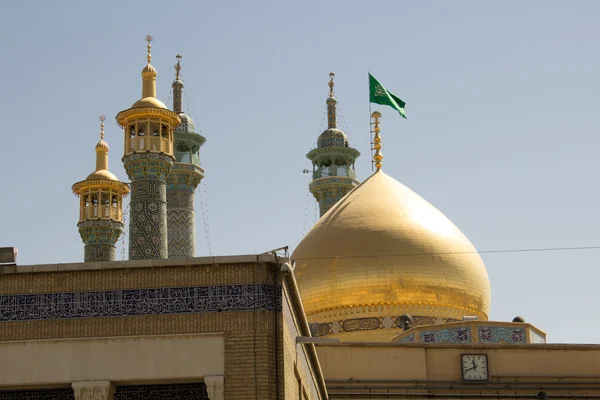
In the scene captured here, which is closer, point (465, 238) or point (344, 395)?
point (344, 395)

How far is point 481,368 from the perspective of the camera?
17.9 meters

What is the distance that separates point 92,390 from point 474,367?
9.56 m

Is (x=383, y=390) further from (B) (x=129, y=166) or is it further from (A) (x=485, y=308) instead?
(B) (x=129, y=166)

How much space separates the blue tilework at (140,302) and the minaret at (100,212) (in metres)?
18.5

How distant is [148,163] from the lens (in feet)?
79.2

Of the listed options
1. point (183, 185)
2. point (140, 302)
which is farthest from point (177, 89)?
point (140, 302)

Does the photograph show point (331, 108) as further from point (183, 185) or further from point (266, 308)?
point (266, 308)

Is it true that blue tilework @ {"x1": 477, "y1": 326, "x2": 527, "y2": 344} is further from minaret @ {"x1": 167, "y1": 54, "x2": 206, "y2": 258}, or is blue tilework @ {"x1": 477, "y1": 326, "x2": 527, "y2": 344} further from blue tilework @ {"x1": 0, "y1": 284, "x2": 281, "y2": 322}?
blue tilework @ {"x1": 0, "y1": 284, "x2": 281, "y2": 322}

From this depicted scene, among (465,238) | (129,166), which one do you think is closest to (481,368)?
(465,238)

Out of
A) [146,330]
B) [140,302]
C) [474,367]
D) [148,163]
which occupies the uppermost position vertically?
[148,163]

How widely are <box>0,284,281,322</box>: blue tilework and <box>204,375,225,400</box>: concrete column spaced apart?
0.51 meters

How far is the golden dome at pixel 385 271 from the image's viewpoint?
72.1 feet

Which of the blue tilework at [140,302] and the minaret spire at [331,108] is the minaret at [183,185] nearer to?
the minaret spire at [331,108]

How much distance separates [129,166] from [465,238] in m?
6.43
